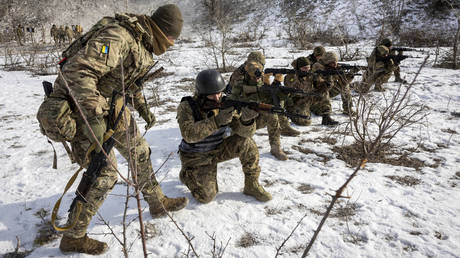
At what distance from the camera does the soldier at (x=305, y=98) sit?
4.78 m

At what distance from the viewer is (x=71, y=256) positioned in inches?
79.8

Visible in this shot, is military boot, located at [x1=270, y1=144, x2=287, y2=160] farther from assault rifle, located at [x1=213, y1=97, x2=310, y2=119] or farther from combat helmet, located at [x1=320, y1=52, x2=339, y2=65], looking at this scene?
combat helmet, located at [x1=320, y1=52, x2=339, y2=65]

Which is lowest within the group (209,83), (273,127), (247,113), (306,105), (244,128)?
(273,127)

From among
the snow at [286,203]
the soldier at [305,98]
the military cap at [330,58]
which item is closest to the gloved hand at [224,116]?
the snow at [286,203]

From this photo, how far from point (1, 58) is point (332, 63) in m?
16.5

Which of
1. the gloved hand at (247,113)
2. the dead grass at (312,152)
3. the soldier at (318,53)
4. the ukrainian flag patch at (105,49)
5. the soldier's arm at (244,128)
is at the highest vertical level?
the soldier at (318,53)

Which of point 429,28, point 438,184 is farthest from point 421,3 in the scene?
point 438,184

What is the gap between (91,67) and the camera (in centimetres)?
160

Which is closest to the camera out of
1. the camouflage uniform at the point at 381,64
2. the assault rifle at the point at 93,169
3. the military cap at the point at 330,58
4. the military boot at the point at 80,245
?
the assault rifle at the point at 93,169

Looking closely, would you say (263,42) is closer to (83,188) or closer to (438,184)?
(438,184)

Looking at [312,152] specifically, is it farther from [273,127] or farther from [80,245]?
[80,245]

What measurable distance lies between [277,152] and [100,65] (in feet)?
8.64

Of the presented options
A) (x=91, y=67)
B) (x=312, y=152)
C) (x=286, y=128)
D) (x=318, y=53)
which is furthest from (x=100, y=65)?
(x=318, y=53)

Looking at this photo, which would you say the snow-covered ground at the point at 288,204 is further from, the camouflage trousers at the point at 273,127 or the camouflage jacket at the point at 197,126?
the camouflage jacket at the point at 197,126
